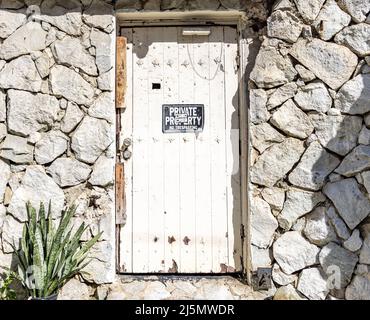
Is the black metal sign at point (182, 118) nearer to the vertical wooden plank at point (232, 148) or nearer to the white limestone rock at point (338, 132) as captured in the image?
the vertical wooden plank at point (232, 148)

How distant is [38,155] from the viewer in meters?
3.06

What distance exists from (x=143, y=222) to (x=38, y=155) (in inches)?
36.6

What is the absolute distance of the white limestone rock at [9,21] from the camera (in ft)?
10.3

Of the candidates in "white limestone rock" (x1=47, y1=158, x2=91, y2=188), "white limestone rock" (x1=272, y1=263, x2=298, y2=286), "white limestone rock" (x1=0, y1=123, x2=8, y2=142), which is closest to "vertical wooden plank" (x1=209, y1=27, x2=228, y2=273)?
"white limestone rock" (x1=272, y1=263, x2=298, y2=286)

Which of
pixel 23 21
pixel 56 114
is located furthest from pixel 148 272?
pixel 23 21

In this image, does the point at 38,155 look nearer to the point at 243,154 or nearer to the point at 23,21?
the point at 23,21

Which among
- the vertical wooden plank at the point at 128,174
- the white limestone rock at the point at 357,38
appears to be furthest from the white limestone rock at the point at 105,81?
the white limestone rock at the point at 357,38

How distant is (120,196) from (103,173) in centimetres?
23

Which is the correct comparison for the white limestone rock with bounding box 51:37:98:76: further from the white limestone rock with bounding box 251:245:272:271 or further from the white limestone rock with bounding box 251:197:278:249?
the white limestone rock with bounding box 251:245:272:271

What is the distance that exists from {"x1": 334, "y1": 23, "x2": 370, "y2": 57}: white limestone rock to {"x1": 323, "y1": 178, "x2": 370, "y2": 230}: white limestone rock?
36.9 inches

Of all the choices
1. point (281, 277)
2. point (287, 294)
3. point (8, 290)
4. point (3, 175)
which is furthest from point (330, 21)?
point (8, 290)

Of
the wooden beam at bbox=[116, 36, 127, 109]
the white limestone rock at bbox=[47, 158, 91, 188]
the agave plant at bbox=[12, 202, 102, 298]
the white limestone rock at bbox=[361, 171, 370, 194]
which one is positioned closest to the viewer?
the agave plant at bbox=[12, 202, 102, 298]

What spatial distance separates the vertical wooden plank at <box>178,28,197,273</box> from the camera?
315 centimetres
